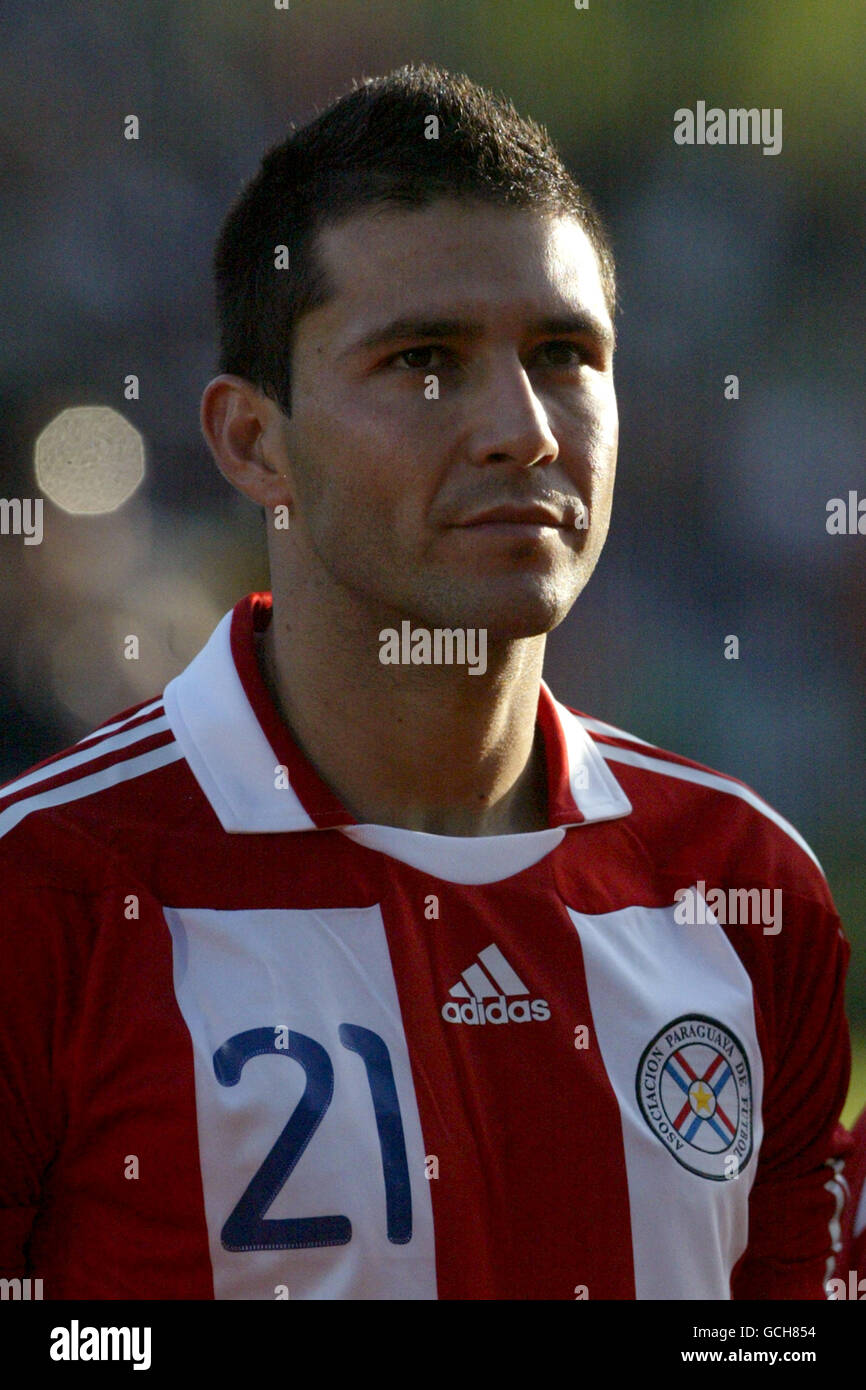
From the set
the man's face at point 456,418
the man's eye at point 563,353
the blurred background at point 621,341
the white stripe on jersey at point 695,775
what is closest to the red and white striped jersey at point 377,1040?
the white stripe on jersey at point 695,775

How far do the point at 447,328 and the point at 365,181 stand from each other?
0.71 ft

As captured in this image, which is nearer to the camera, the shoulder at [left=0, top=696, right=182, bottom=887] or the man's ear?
the shoulder at [left=0, top=696, right=182, bottom=887]

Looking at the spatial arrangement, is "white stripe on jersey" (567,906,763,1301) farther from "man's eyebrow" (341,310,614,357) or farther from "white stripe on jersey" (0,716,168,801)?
"man's eyebrow" (341,310,614,357)

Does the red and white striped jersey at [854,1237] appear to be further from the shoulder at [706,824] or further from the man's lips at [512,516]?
the man's lips at [512,516]

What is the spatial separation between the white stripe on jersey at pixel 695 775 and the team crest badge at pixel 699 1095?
343 mm

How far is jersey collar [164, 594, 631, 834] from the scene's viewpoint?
5.05 feet

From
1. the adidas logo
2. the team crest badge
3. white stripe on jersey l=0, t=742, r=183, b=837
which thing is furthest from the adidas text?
white stripe on jersey l=0, t=742, r=183, b=837

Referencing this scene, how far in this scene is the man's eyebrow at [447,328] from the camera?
1523 mm

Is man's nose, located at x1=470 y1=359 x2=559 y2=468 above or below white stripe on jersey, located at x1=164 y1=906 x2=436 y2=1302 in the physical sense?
above

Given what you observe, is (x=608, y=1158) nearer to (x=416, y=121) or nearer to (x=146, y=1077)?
(x=146, y=1077)

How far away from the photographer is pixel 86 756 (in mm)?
1602

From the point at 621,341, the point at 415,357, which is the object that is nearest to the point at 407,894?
the point at 415,357

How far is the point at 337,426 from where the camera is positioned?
158 cm

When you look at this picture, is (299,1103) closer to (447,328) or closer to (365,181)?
(447,328)
